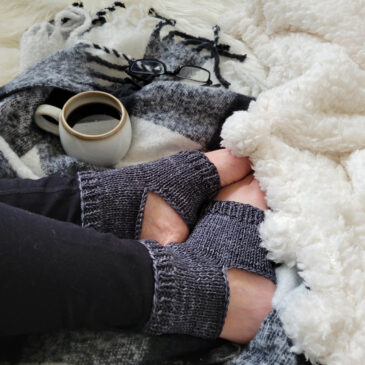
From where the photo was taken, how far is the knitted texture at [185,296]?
55 cm

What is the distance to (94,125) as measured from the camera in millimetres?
741

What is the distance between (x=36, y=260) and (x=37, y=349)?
156 mm

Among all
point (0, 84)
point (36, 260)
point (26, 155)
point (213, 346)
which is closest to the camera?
point (36, 260)

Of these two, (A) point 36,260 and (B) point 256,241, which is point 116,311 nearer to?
(A) point 36,260

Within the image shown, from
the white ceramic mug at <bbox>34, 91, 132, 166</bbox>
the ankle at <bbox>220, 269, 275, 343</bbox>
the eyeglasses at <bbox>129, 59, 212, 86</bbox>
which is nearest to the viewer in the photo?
the ankle at <bbox>220, 269, 275, 343</bbox>

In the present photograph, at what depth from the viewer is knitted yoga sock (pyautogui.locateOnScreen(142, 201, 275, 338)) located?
1.82 feet

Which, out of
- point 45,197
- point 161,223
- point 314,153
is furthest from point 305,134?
point 45,197

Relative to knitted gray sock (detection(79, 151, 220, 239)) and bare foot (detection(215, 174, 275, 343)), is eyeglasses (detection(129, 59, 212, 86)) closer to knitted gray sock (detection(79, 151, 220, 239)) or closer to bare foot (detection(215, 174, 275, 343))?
knitted gray sock (detection(79, 151, 220, 239))

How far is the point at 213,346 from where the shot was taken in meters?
0.62

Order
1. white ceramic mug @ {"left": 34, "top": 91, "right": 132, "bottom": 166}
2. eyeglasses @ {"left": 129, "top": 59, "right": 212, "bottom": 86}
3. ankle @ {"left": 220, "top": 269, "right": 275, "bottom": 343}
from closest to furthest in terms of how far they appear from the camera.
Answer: ankle @ {"left": 220, "top": 269, "right": 275, "bottom": 343} → white ceramic mug @ {"left": 34, "top": 91, "right": 132, "bottom": 166} → eyeglasses @ {"left": 129, "top": 59, "right": 212, "bottom": 86}

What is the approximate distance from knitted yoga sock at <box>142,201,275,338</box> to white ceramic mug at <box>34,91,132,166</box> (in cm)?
19

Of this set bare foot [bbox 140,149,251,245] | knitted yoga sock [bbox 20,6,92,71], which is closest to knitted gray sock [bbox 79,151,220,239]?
bare foot [bbox 140,149,251,245]

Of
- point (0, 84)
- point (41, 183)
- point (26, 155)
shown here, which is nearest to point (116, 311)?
point (41, 183)

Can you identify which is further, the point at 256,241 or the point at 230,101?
the point at 230,101
